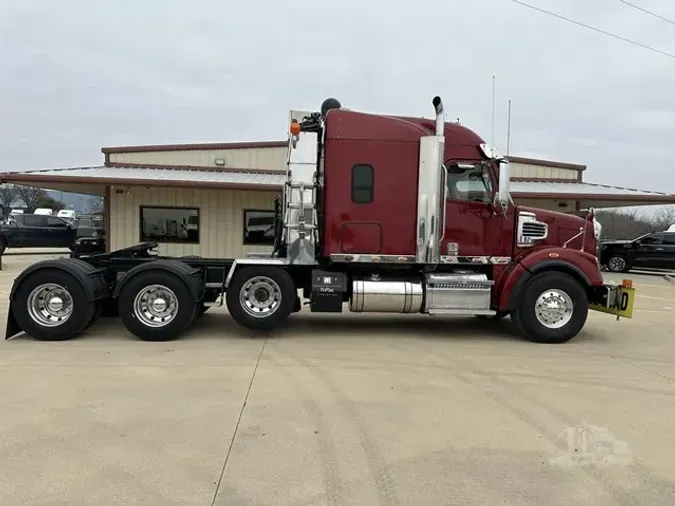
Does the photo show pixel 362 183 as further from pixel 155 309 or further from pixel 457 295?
pixel 155 309

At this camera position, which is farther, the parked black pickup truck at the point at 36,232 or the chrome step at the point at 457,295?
the parked black pickup truck at the point at 36,232

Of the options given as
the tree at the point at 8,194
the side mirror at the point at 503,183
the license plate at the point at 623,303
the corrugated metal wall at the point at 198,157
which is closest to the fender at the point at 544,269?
the license plate at the point at 623,303

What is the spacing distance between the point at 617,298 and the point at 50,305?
8009mm

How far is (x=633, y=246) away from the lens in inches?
869

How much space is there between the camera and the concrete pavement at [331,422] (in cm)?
350

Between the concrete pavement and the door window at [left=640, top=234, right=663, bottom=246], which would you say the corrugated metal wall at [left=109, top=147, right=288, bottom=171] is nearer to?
the concrete pavement

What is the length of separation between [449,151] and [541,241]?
2.02 metres

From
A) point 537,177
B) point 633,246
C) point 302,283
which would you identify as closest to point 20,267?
point 302,283

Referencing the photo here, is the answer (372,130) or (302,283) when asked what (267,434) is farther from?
(372,130)

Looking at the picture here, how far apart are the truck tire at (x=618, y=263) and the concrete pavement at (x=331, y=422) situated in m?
16.1

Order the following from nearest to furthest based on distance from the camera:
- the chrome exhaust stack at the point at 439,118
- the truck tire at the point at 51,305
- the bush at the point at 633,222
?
the truck tire at the point at 51,305
the chrome exhaust stack at the point at 439,118
the bush at the point at 633,222

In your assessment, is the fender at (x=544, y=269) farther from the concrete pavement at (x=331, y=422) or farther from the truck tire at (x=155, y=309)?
the truck tire at (x=155, y=309)

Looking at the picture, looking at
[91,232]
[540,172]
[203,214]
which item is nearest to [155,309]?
[203,214]

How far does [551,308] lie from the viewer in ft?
26.2
